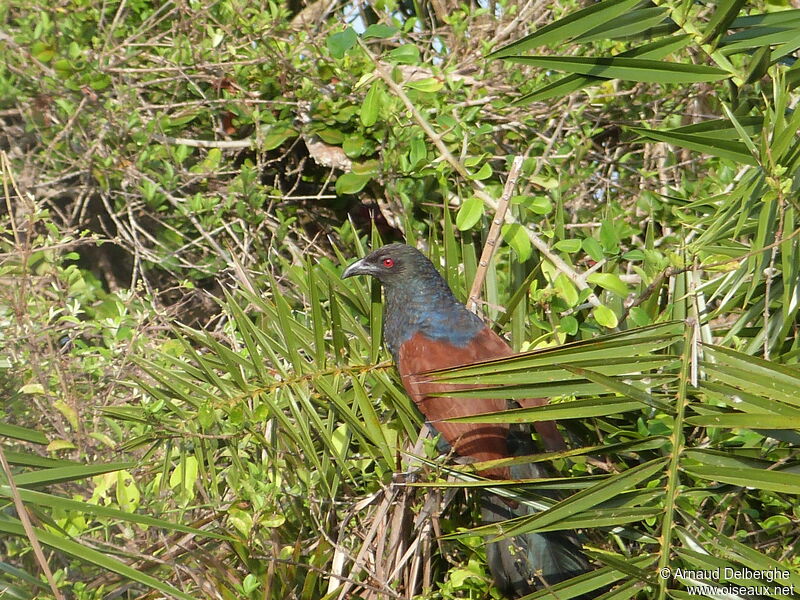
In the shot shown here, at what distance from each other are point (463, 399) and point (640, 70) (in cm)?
98

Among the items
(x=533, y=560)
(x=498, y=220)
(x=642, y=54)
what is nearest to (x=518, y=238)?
(x=498, y=220)

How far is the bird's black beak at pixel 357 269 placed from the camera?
2.76m

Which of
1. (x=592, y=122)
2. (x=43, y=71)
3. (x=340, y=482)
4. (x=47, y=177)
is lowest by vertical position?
(x=340, y=482)

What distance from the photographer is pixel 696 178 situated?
3.86 meters

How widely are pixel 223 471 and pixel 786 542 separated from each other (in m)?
1.60

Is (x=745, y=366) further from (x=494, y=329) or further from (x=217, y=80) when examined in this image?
(x=217, y=80)

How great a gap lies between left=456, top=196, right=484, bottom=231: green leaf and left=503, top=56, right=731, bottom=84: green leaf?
56 centimetres

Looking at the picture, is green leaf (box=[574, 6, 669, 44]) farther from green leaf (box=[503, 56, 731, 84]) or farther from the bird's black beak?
the bird's black beak

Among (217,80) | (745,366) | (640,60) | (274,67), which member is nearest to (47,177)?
(217,80)

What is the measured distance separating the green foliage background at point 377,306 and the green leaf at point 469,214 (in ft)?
0.04

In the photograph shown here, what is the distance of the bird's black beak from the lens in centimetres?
276

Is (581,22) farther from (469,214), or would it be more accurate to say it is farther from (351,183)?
(351,183)

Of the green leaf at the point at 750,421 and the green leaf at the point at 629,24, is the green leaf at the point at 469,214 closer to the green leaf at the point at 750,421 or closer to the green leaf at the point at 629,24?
the green leaf at the point at 629,24

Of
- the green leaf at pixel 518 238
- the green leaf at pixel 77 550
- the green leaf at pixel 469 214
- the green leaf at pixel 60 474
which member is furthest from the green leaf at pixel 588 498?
the green leaf at pixel 469 214
